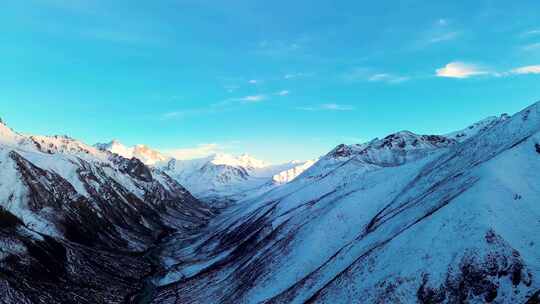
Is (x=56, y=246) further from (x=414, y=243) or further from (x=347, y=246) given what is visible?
(x=414, y=243)

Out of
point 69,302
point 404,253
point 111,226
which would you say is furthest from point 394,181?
point 111,226

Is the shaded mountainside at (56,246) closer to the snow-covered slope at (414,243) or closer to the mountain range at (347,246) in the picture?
the mountain range at (347,246)

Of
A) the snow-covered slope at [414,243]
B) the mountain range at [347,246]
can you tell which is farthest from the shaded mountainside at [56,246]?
the snow-covered slope at [414,243]

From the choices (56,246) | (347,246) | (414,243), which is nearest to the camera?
(414,243)

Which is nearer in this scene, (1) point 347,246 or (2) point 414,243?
(2) point 414,243

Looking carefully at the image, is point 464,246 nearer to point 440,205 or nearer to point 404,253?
point 404,253

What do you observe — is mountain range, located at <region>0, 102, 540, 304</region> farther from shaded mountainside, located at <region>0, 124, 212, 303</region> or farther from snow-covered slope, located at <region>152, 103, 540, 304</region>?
shaded mountainside, located at <region>0, 124, 212, 303</region>

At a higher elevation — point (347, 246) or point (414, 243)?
point (414, 243)

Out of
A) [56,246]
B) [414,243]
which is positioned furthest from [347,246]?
[56,246]
